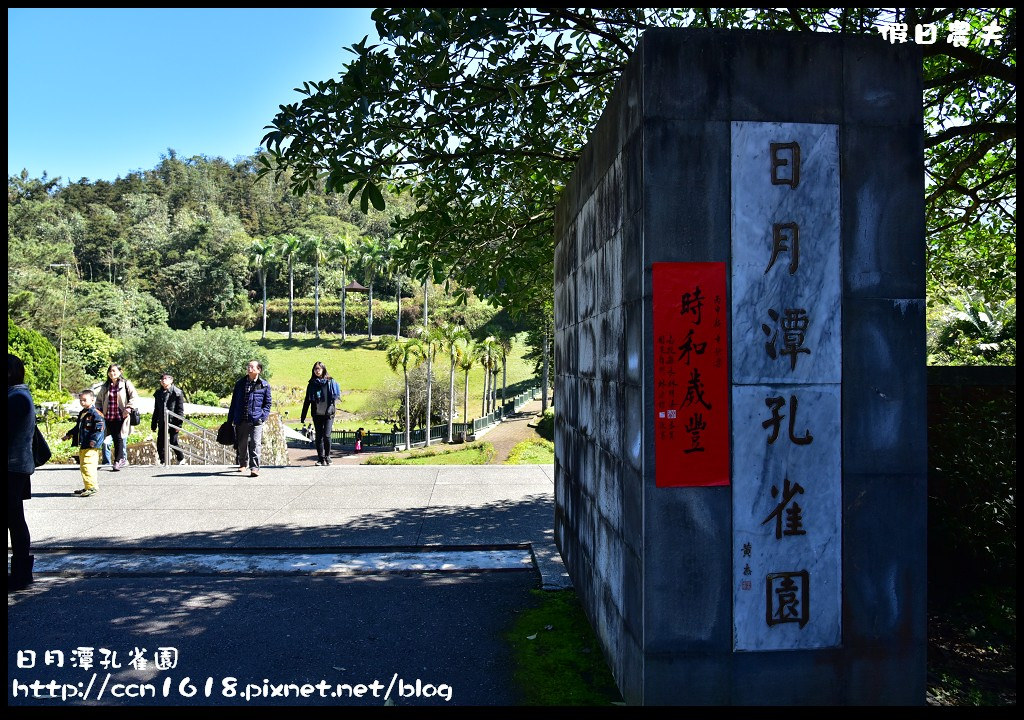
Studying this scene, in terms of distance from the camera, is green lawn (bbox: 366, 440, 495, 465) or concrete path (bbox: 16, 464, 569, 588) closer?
concrete path (bbox: 16, 464, 569, 588)

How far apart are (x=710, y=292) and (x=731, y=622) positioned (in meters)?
1.61

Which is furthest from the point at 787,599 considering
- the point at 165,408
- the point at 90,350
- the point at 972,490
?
the point at 90,350

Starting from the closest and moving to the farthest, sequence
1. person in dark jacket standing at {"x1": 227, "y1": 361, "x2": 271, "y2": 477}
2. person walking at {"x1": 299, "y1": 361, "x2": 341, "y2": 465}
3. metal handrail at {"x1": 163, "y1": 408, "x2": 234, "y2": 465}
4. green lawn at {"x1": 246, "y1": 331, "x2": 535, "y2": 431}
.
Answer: person in dark jacket standing at {"x1": 227, "y1": 361, "x2": 271, "y2": 477}
person walking at {"x1": 299, "y1": 361, "x2": 341, "y2": 465}
metal handrail at {"x1": 163, "y1": 408, "x2": 234, "y2": 465}
green lawn at {"x1": 246, "y1": 331, "x2": 535, "y2": 431}

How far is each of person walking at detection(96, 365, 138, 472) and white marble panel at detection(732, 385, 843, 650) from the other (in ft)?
33.7

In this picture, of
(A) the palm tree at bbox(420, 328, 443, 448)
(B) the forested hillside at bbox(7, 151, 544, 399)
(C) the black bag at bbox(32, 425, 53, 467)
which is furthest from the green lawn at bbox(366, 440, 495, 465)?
(B) the forested hillside at bbox(7, 151, 544, 399)

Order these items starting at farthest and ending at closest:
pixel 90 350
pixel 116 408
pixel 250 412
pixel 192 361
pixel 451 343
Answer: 1. pixel 90 350
2. pixel 192 361
3. pixel 451 343
4. pixel 116 408
5. pixel 250 412

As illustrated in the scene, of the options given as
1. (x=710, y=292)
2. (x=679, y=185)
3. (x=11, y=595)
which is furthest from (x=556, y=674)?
(x=11, y=595)

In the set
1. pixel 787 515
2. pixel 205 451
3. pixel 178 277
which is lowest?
pixel 205 451

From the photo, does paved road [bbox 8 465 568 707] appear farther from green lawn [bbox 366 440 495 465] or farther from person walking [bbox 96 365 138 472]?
green lawn [bbox 366 440 495 465]

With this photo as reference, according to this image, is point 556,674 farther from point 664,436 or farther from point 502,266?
point 502,266

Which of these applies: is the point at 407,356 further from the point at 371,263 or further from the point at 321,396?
the point at 371,263

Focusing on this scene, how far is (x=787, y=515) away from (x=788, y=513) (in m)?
0.01

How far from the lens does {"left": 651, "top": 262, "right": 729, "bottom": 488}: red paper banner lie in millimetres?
3494

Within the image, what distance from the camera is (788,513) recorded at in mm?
3566
